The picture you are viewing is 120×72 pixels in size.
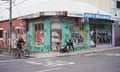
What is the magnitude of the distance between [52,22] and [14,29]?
880 cm

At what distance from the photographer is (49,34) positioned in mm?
32281

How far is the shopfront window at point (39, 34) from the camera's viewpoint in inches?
1318

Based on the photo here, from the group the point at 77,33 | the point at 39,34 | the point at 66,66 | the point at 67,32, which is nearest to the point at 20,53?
the point at 67,32

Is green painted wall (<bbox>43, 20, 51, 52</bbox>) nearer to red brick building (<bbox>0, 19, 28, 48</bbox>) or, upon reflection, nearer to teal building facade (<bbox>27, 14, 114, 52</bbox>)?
teal building facade (<bbox>27, 14, 114, 52</bbox>)

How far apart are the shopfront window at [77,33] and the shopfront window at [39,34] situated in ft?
11.2

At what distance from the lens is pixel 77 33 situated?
3319 centimetres

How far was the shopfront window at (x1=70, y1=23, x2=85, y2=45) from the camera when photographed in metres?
32.7

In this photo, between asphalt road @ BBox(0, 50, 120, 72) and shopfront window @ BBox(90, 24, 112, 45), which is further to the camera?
shopfront window @ BBox(90, 24, 112, 45)

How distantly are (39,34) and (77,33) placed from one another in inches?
169

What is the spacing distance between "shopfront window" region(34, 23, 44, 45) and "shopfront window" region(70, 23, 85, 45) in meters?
3.43

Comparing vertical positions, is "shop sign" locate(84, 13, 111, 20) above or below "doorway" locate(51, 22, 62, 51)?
above

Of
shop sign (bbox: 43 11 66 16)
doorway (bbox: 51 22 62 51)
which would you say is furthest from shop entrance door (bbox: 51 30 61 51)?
shop sign (bbox: 43 11 66 16)

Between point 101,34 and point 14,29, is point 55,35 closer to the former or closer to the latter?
point 101,34

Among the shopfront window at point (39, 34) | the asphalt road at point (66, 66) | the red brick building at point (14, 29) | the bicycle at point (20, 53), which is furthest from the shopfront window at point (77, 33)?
the asphalt road at point (66, 66)
